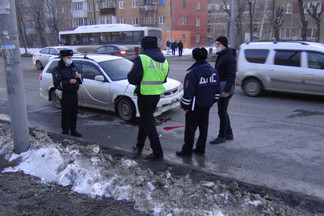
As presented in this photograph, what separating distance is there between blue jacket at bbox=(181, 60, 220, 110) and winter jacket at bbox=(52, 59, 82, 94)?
7.94 ft

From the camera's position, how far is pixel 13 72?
438 cm

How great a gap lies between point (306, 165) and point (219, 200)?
2.21m

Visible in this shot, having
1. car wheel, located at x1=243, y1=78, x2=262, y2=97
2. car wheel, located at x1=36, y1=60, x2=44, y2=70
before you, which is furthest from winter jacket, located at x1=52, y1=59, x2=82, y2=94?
car wheel, located at x1=36, y1=60, x2=44, y2=70

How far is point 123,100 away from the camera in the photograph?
7316 mm

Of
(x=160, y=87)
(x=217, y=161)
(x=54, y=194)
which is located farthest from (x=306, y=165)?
(x=54, y=194)

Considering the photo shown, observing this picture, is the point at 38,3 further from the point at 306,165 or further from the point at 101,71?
the point at 306,165

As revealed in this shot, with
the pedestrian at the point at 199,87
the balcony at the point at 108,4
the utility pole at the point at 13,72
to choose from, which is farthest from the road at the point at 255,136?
the balcony at the point at 108,4

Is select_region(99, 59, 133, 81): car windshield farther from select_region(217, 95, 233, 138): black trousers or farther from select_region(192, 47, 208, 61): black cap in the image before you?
select_region(192, 47, 208, 61): black cap

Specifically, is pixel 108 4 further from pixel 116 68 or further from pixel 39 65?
pixel 116 68

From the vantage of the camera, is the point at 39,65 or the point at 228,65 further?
the point at 39,65

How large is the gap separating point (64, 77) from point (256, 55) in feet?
21.5

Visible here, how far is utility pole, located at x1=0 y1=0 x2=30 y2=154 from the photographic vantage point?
4164mm

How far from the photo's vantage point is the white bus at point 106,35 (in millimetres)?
28250

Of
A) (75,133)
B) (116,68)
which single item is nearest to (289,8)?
(116,68)
